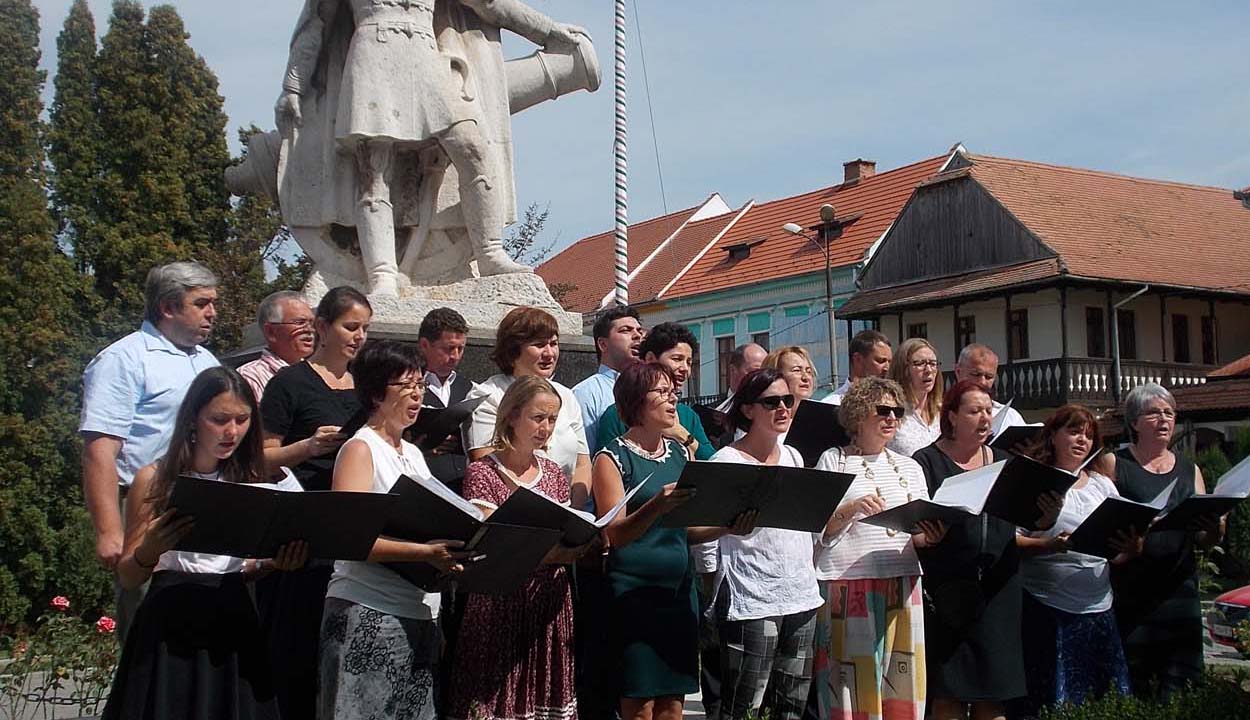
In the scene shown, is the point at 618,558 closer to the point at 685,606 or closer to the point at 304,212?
the point at 685,606

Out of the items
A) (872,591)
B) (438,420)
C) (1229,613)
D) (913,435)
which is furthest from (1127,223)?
(438,420)

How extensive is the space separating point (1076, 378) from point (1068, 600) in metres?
27.7

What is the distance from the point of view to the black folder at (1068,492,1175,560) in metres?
5.26

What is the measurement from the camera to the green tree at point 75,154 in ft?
72.7

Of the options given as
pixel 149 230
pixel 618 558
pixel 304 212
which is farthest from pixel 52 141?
pixel 618 558

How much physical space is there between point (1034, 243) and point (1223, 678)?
93.1 ft

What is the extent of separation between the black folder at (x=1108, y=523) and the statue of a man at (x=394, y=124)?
10.8 ft

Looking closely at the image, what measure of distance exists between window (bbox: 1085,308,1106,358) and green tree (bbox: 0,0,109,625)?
21888mm

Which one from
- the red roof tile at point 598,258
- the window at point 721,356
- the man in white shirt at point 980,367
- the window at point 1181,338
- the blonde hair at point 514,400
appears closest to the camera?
the blonde hair at point 514,400

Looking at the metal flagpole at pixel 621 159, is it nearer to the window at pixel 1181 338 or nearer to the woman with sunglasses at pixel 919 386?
the woman with sunglasses at pixel 919 386

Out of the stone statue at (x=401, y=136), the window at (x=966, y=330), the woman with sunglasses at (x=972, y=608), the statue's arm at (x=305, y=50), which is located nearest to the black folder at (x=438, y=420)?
the woman with sunglasses at (x=972, y=608)

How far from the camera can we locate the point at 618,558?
15.3 feet

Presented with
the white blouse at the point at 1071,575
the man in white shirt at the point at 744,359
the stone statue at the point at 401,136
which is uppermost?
the stone statue at the point at 401,136

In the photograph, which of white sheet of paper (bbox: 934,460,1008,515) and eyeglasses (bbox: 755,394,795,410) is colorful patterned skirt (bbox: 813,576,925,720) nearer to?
white sheet of paper (bbox: 934,460,1008,515)
